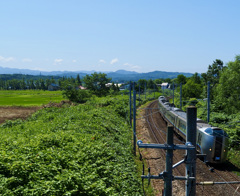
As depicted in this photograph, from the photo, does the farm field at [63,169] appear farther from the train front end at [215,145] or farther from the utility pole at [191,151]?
the train front end at [215,145]

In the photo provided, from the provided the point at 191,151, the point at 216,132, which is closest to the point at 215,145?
the point at 216,132

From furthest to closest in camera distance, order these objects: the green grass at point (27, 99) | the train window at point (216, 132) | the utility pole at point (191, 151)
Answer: the green grass at point (27, 99) < the train window at point (216, 132) < the utility pole at point (191, 151)

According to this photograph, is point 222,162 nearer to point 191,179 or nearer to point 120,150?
point 120,150

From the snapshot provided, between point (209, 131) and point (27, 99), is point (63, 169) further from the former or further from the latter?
point (27, 99)

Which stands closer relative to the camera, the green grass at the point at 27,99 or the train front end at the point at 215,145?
the train front end at the point at 215,145

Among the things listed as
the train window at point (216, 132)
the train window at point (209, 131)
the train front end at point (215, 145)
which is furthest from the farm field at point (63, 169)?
the train window at point (216, 132)

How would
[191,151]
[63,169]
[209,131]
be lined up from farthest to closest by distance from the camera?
1. [209,131]
2. [63,169]
3. [191,151]

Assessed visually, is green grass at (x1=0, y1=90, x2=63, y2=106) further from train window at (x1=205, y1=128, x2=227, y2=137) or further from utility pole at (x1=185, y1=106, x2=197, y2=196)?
utility pole at (x1=185, y1=106, x2=197, y2=196)

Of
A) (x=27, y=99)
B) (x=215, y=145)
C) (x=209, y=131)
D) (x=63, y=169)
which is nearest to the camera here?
(x=63, y=169)

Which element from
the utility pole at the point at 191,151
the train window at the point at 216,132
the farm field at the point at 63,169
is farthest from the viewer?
the train window at the point at 216,132

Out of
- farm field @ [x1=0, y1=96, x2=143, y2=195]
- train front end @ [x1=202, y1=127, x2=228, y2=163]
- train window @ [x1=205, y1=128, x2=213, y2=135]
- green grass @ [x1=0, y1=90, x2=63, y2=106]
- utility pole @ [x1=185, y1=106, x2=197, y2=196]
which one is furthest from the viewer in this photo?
green grass @ [x1=0, y1=90, x2=63, y2=106]

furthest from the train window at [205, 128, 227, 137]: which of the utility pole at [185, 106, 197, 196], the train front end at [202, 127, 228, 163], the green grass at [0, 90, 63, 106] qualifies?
the green grass at [0, 90, 63, 106]

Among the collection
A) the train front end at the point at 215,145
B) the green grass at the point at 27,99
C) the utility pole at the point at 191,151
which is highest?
the utility pole at the point at 191,151

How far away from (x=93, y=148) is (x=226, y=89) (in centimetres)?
3417
